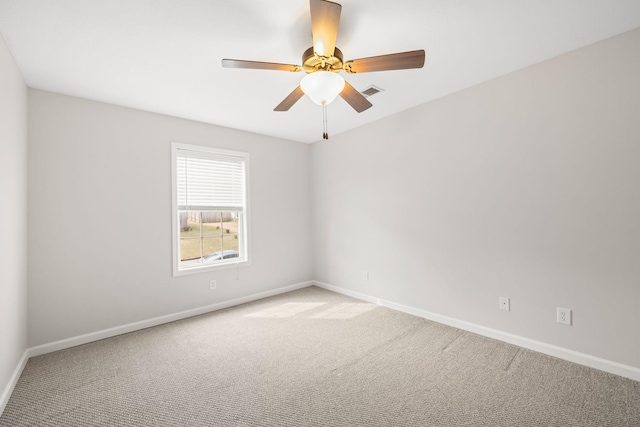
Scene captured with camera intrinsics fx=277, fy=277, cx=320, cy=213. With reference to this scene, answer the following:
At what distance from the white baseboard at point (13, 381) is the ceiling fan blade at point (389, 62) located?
325cm

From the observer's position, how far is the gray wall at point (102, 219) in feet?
8.69

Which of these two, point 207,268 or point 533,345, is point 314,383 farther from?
point 207,268

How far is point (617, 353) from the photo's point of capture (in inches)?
81.9

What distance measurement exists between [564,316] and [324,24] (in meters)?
2.89

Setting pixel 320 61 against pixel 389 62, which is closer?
pixel 389 62

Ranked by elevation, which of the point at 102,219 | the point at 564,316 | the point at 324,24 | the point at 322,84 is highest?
the point at 324,24

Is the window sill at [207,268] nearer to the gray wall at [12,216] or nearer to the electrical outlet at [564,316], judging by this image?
the gray wall at [12,216]

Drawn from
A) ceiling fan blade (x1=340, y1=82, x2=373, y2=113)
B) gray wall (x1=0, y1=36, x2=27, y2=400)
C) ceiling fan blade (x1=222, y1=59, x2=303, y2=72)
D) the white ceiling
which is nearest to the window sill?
gray wall (x1=0, y1=36, x2=27, y2=400)

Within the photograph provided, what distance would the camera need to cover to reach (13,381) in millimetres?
2102

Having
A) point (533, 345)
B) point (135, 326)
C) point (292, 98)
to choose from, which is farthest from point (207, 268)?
point (533, 345)

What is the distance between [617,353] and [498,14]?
2599 millimetres

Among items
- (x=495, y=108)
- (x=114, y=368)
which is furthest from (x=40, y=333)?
(x=495, y=108)

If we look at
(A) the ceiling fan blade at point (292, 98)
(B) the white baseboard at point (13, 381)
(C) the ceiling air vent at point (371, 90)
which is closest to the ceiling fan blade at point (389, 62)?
(A) the ceiling fan blade at point (292, 98)

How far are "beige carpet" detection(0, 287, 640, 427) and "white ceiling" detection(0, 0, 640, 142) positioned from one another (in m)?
2.53
